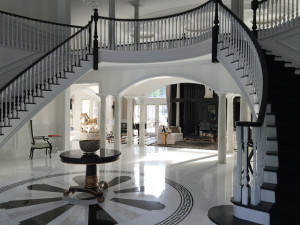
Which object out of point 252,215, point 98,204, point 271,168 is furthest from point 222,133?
point 252,215

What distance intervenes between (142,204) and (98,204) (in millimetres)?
760

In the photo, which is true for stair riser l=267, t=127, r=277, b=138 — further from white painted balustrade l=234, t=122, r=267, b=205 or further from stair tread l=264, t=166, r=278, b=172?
white painted balustrade l=234, t=122, r=267, b=205

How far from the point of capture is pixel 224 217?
277 centimetres

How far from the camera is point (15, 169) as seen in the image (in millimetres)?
7453

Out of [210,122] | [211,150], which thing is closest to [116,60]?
[211,150]

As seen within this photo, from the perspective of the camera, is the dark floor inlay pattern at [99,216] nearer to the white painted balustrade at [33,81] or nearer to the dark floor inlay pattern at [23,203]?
the dark floor inlay pattern at [23,203]

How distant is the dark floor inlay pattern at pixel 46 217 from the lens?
3.88 meters

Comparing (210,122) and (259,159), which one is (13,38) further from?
(210,122)

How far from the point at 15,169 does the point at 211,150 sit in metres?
7.66

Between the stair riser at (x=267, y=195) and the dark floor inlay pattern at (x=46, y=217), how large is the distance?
2.95 meters

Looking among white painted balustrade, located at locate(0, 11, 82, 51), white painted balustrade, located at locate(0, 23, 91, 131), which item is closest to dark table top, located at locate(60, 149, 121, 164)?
white painted balustrade, located at locate(0, 23, 91, 131)

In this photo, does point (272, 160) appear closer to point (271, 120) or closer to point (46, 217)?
point (271, 120)

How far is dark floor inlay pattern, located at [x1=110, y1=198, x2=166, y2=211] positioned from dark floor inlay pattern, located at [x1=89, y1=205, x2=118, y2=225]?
1.48 ft

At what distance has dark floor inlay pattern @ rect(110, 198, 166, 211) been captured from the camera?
454cm
